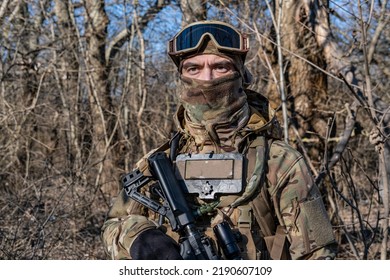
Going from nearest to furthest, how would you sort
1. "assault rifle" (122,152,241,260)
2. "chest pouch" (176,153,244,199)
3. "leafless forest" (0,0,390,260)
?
"assault rifle" (122,152,241,260), "chest pouch" (176,153,244,199), "leafless forest" (0,0,390,260)

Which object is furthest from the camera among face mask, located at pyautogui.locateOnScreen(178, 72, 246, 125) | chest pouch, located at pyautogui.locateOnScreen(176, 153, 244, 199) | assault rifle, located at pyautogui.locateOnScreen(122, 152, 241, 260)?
face mask, located at pyautogui.locateOnScreen(178, 72, 246, 125)

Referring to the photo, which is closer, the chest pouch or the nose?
the chest pouch

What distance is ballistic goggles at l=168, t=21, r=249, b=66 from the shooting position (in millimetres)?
2635

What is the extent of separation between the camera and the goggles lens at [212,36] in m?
2.64

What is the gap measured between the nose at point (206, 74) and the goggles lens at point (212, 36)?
0.12 m

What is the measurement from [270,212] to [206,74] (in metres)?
0.71

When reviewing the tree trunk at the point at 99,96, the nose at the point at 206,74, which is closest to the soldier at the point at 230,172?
the nose at the point at 206,74

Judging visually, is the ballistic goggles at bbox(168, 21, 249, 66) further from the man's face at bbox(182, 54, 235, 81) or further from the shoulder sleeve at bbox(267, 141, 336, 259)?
the shoulder sleeve at bbox(267, 141, 336, 259)

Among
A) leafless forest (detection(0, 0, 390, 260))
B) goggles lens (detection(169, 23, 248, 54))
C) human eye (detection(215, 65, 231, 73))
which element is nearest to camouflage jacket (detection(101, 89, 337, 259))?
human eye (detection(215, 65, 231, 73))

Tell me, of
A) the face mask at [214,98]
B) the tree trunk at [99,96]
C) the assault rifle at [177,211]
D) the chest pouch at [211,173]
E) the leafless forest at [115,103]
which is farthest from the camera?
the tree trunk at [99,96]

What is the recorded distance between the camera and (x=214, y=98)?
103 inches

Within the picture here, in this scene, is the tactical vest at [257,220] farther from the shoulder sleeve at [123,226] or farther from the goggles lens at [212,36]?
the goggles lens at [212,36]

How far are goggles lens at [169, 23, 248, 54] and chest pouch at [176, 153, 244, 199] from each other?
0.52m

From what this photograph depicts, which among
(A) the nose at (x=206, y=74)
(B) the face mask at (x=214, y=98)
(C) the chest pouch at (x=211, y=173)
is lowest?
(C) the chest pouch at (x=211, y=173)
